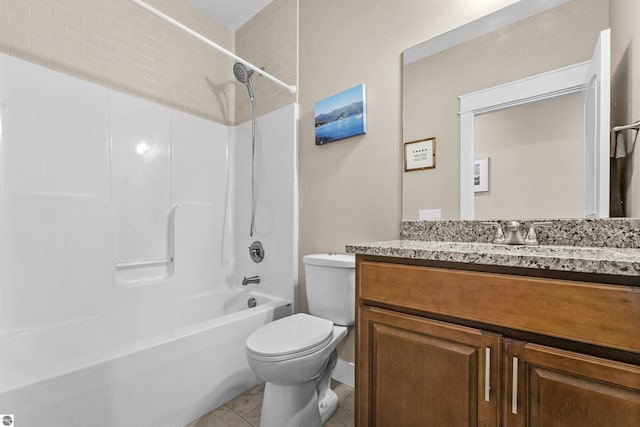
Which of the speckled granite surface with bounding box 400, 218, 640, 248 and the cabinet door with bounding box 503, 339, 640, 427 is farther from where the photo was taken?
the speckled granite surface with bounding box 400, 218, 640, 248

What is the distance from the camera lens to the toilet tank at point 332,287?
1551 millimetres

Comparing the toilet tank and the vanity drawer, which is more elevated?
the vanity drawer

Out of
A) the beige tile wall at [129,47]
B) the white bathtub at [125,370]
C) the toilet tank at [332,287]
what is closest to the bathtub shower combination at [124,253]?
the white bathtub at [125,370]

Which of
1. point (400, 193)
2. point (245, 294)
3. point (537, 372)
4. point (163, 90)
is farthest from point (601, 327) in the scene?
point (163, 90)

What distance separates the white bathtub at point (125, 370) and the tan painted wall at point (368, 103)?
26.5 inches

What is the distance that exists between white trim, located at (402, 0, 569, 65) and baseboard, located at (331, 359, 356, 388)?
177cm

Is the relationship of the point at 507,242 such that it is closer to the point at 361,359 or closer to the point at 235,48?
the point at 361,359

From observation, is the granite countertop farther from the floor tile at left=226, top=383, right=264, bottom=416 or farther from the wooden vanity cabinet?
the floor tile at left=226, top=383, right=264, bottom=416

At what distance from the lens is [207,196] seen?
235 centimetres

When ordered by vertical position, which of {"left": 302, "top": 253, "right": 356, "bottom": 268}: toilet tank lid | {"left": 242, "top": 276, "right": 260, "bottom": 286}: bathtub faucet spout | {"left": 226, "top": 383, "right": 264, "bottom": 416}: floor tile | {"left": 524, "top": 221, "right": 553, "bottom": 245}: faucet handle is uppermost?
{"left": 524, "top": 221, "right": 553, "bottom": 245}: faucet handle

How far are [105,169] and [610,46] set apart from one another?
2.53 metres

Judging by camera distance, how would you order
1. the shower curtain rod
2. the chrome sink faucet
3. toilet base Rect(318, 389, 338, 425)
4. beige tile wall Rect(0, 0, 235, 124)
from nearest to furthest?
the chrome sink faucet < the shower curtain rod < toilet base Rect(318, 389, 338, 425) < beige tile wall Rect(0, 0, 235, 124)

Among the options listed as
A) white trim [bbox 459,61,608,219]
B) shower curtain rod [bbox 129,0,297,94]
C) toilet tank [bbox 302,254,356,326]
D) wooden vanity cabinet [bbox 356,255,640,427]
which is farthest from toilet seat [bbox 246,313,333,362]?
shower curtain rod [bbox 129,0,297,94]

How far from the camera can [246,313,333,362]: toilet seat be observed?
1.18 meters
